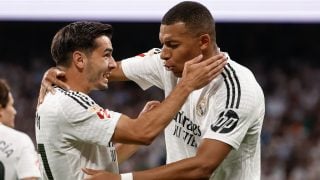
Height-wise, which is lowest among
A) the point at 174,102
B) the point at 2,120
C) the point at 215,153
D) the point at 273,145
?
the point at 273,145

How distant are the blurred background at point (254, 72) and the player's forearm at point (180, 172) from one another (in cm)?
350

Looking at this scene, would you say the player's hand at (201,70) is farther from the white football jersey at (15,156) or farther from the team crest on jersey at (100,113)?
the white football jersey at (15,156)

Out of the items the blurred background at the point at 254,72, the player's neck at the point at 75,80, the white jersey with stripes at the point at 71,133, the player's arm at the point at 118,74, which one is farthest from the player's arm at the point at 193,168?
the blurred background at the point at 254,72

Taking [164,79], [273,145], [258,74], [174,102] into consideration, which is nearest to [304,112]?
[273,145]

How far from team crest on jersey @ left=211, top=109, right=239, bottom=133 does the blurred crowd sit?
5642mm

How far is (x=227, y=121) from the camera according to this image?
3.70 meters

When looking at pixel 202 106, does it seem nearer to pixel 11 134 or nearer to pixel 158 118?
pixel 158 118

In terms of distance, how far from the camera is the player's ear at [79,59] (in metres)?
3.73

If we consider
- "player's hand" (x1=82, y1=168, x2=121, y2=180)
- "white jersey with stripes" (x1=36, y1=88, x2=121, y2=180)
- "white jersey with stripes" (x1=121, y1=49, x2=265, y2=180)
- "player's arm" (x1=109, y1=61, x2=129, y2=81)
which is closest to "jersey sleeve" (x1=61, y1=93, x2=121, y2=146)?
"white jersey with stripes" (x1=36, y1=88, x2=121, y2=180)

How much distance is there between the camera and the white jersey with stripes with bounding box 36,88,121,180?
11.7 ft

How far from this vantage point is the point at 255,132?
3.90 metres

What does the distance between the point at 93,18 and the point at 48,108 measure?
151 inches

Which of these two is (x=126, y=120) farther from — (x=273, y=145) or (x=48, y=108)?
(x=273, y=145)

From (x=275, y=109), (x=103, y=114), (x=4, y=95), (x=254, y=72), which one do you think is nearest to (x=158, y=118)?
(x=103, y=114)
